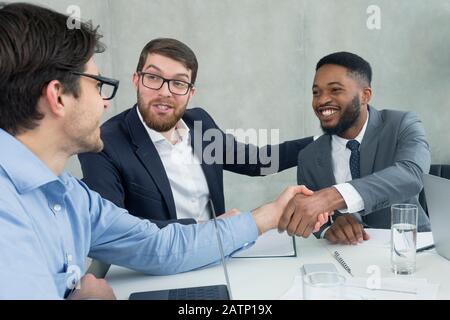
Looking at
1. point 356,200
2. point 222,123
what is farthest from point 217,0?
point 356,200

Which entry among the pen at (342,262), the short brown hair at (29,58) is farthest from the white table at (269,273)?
the short brown hair at (29,58)

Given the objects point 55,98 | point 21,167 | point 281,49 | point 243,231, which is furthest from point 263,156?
point 21,167

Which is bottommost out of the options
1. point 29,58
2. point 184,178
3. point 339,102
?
point 184,178

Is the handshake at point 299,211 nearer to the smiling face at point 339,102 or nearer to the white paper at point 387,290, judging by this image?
the white paper at point 387,290

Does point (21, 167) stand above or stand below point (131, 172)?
above

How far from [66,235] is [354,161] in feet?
4.45

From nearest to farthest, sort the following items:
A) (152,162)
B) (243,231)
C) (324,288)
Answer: (324,288) → (243,231) → (152,162)

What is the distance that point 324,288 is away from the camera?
0.92 m

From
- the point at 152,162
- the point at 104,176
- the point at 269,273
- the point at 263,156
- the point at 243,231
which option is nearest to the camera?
the point at 269,273

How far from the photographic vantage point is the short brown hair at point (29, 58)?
101cm

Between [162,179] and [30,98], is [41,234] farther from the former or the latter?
[162,179]

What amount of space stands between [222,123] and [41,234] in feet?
8.28

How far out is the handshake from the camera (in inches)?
58.6

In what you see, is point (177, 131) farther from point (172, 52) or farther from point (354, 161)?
point (354, 161)
